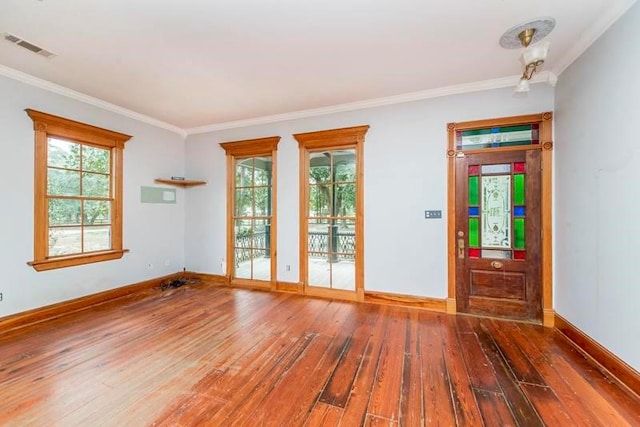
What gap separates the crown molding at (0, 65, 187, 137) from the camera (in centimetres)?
302

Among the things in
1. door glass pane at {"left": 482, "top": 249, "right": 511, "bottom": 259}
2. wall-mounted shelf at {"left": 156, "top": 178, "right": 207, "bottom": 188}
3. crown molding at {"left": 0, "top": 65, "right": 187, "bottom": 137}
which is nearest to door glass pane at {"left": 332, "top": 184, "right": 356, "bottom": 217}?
door glass pane at {"left": 482, "top": 249, "right": 511, "bottom": 259}

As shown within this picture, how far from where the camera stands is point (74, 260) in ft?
11.7

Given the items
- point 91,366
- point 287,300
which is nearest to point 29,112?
point 91,366

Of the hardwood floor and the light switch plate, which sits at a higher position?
the light switch plate

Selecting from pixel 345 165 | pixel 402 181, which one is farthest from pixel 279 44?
pixel 402 181

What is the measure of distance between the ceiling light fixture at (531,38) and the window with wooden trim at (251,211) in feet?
10.3

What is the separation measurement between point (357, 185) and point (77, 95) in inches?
155

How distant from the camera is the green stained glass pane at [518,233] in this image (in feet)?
10.5

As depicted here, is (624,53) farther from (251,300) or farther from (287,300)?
(251,300)

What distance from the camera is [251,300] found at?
395 cm

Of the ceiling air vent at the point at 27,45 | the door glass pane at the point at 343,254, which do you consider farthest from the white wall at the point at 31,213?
the door glass pane at the point at 343,254

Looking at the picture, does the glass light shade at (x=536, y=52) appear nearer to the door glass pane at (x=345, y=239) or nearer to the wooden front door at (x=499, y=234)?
Result: the wooden front door at (x=499, y=234)

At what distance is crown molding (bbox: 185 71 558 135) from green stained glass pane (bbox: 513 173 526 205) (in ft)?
3.56

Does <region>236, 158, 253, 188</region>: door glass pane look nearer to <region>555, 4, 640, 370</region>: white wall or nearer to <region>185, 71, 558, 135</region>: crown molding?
<region>185, 71, 558, 135</region>: crown molding
